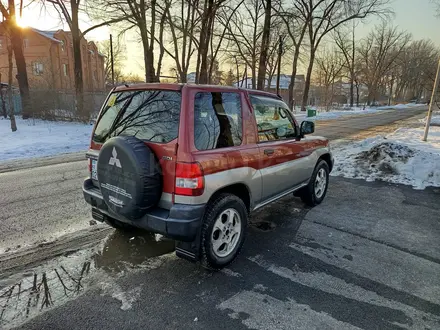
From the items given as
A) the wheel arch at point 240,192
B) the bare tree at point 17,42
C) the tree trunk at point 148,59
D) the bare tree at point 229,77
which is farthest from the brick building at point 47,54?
the wheel arch at point 240,192

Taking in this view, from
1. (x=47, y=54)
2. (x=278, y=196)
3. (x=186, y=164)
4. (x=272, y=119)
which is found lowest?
(x=278, y=196)

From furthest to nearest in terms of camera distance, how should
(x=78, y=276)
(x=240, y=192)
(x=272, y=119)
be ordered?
(x=272, y=119) < (x=240, y=192) < (x=78, y=276)

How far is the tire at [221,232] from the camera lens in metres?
3.04

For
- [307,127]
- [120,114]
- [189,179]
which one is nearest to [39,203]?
[120,114]

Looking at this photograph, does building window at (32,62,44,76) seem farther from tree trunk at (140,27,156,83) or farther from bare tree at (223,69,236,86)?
bare tree at (223,69,236,86)

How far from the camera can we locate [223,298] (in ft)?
9.18

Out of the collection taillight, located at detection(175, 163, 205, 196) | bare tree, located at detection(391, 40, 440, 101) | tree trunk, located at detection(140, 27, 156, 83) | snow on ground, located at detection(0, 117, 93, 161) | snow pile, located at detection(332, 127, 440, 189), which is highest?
bare tree, located at detection(391, 40, 440, 101)

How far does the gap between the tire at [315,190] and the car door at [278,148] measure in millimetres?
419

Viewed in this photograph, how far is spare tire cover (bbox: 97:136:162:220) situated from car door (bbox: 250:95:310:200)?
1.37 metres

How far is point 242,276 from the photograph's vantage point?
3160 millimetres

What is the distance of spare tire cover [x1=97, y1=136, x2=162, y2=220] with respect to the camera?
2.84 m

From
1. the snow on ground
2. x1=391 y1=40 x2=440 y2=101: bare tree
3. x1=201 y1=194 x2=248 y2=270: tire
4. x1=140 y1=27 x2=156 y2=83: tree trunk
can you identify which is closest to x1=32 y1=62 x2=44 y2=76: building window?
the snow on ground

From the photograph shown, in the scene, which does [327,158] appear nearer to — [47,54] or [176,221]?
[176,221]

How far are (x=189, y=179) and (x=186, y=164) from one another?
5.6 inches
